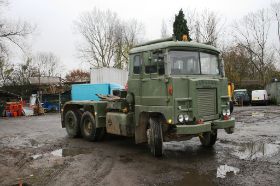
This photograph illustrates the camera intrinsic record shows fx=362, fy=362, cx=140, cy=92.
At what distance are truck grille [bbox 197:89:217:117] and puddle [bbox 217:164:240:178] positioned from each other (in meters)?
1.49

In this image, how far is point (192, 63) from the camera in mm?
9141

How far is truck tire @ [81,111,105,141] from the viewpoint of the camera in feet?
40.0

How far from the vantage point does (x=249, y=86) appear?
4541 centimetres

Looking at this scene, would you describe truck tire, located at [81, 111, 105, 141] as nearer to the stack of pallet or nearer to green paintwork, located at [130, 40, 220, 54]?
green paintwork, located at [130, 40, 220, 54]

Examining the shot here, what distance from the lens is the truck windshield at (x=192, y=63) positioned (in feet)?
29.1

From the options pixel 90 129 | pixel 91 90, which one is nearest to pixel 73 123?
pixel 90 129

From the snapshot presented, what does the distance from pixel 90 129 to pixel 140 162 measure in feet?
13.4

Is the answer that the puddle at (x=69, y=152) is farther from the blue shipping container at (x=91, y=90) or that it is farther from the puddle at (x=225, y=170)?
the puddle at (x=225, y=170)

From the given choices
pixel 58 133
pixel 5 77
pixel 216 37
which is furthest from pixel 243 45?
pixel 58 133

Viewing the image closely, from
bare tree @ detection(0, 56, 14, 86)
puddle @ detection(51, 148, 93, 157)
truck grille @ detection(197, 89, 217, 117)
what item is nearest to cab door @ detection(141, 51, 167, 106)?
truck grille @ detection(197, 89, 217, 117)

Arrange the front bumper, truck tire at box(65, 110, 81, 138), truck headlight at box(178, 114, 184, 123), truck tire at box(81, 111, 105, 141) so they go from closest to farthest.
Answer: the front bumper
truck headlight at box(178, 114, 184, 123)
truck tire at box(81, 111, 105, 141)
truck tire at box(65, 110, 81, 138)

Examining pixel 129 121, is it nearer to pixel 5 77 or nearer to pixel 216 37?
pixel 216 37

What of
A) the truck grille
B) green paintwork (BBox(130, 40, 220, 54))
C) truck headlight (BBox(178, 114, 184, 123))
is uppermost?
green paintwork (BBox(130, 40, 220, 54))

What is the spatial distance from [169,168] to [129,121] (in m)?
2.44
